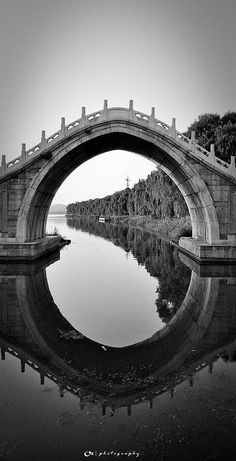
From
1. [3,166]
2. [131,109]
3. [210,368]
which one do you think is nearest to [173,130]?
[131,109]

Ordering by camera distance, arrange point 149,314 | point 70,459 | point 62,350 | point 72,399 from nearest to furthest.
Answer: point 70,459 → point 72,399 → point 62,350 → point 149,314

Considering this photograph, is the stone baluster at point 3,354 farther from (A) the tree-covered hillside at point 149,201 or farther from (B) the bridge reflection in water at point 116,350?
(A) the tree-covered hillside at point 149,201

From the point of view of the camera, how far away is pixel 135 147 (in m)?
22.9

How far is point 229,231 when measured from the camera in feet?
60.5

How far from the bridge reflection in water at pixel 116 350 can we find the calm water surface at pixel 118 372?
0.02 meters

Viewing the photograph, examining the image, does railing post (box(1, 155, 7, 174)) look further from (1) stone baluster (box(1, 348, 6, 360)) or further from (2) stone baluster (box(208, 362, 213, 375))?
(2) stone baluster (box(208, 362, 213, 375))

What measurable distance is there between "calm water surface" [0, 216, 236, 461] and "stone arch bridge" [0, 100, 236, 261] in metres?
6.71

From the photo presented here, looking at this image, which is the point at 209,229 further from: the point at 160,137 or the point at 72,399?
the point at 72,399

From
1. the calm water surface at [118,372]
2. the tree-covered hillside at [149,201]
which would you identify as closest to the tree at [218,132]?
the tree-covered hillside at [149,201]

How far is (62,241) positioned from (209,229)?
14722mm

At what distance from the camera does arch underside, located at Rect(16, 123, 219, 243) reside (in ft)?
61.6

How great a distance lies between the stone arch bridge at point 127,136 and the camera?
725 inches

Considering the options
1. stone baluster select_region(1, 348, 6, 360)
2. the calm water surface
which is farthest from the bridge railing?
stone baluster select_region(1, 348, 6, 360)

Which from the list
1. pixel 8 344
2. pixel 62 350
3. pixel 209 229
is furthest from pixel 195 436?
pixel 209 229
